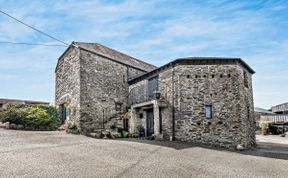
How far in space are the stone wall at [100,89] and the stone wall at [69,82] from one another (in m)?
0.56

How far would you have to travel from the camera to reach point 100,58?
20812 millimetres

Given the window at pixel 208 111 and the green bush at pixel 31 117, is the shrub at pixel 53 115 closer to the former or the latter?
the green bush at pixel 31 117

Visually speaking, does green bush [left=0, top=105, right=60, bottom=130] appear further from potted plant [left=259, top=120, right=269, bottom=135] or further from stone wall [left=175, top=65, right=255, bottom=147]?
potted plant [left=259, top=120, right=269, bottom=135]

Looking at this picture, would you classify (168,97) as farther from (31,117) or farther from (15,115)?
(15,115)

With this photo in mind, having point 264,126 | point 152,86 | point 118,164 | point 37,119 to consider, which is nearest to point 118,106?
point 152,86

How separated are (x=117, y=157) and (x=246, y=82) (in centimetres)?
1259

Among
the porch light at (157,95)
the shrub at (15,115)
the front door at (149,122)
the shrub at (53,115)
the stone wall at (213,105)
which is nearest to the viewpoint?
the stone wall at (213,105)

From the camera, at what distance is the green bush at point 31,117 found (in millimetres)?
18359

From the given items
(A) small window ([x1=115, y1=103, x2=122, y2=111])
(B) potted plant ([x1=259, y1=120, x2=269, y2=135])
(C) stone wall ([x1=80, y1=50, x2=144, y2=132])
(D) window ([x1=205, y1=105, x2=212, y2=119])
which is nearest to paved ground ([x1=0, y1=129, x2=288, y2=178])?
(D) window ([x1=205, y1=105, x2=212, y2=119])

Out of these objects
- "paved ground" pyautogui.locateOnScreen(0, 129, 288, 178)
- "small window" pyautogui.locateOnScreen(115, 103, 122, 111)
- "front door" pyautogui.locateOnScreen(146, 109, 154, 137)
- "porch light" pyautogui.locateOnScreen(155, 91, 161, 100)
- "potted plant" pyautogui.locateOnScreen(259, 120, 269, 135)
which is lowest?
"potted plant" pyautogui.locateOnScreen(259, 120, 269, 135)

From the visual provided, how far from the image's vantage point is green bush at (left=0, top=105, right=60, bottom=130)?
1836 cm

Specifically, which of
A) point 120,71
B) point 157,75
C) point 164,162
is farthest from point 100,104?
point 164,162

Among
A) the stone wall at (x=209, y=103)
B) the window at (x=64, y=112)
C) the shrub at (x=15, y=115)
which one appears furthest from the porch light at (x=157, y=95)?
the shrub at (x=15, y=115)

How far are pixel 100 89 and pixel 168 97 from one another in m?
6.33
